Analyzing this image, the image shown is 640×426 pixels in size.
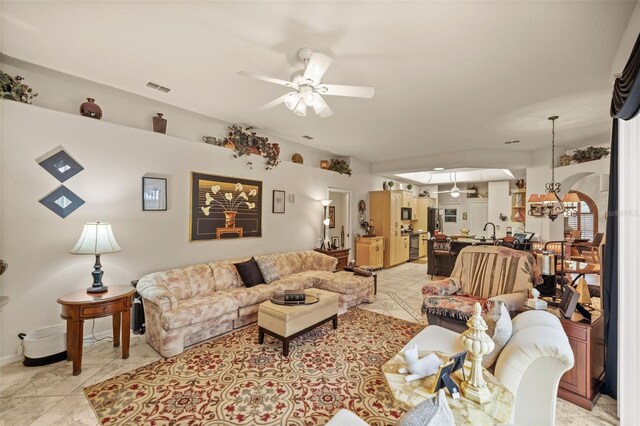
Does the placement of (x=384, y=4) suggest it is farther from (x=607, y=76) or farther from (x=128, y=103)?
(x=128, y=103)

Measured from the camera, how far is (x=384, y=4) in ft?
6.17

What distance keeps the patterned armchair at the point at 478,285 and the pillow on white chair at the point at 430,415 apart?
2.29 meters

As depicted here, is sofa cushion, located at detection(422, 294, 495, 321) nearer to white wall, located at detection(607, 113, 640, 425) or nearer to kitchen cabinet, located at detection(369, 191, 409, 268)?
white wall, located at detection(607, 113, 640, 425)

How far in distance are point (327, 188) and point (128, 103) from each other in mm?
3919

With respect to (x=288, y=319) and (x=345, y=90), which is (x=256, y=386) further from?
(x=345, y=90)

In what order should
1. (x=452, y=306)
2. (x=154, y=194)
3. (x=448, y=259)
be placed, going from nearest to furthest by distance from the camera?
1. (x=452, y=306)
2. (x=154, y=194)
3. (x=448, y=259)

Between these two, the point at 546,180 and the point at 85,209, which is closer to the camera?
the point at 85,209

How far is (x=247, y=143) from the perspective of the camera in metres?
4.54

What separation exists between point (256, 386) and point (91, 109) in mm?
3495

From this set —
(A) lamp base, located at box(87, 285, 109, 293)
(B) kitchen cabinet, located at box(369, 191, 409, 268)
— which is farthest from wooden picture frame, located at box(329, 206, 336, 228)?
(A) lamp base, located at box(87, 285, 109, 293)

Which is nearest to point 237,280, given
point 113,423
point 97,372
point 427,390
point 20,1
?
point 97,372

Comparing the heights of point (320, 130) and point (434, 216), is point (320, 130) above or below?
above

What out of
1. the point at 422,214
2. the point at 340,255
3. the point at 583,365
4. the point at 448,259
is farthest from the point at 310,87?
the point at 422,214

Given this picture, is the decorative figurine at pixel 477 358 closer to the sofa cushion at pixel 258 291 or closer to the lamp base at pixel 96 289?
the sofa cushion at pixel 258 291
